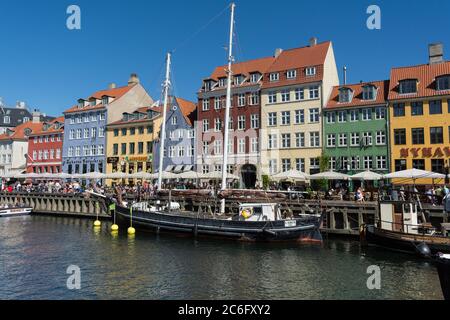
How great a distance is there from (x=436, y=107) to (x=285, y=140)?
55.5 ft

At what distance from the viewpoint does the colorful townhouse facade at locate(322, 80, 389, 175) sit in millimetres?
45531

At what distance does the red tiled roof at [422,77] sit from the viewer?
43.5 m

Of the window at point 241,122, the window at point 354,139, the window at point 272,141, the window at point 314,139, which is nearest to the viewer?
the window at point 354,139

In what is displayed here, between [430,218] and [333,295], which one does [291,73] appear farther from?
[333,295]

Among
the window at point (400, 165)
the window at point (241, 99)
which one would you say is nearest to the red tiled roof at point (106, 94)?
the window at point (241, 99)

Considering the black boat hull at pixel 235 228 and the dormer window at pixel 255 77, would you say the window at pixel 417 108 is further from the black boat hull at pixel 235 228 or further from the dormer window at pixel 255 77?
the black boat hull at pixel 235 228

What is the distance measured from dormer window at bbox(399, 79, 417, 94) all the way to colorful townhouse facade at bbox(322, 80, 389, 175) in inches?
77.4

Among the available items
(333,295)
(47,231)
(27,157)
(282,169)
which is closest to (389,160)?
(282,169)

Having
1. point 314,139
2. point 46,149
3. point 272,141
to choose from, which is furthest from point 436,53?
point 46,149

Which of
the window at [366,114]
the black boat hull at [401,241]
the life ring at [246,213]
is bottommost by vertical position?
the black boat hull at [401,241]

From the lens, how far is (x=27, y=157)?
77.4 metres

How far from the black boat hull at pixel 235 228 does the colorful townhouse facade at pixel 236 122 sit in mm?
19760
